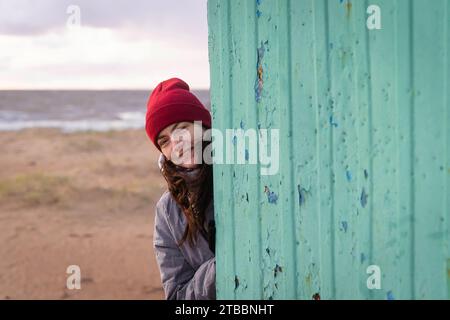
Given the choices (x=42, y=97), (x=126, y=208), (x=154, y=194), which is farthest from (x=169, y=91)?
(x=42, y=97)

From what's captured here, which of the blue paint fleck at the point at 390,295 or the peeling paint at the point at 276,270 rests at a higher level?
the peeling paint at the point at 276,270

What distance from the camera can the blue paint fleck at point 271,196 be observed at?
2158 millimetres

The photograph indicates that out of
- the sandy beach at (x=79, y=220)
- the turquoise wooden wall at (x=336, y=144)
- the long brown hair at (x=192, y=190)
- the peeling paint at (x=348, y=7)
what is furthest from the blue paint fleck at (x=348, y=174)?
the sandy beach at (x=79, y=220)

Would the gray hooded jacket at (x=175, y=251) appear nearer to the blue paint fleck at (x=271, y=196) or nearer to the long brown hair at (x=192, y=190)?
the long brown hair at (x=192, y=190)

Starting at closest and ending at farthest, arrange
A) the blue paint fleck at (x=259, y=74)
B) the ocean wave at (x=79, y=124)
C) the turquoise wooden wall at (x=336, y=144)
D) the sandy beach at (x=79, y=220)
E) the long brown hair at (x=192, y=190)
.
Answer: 1. the turquoise wooden wall at (x=336, y=144)
2. the blue paint fleck at (x=259, y=74)
3. the long brown hair at (x=192, y=190)
4. the sandy beach at (x=79, y=220)
5. the ocean wave at (x=79, y=124)

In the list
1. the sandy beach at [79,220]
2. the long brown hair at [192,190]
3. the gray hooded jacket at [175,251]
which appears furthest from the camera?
the sandy beach at [79,220]

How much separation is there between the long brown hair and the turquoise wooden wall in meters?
0.35

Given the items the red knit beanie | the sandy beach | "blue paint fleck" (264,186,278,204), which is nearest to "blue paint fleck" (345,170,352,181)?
"blue paint fleck" (264,186,278,204)

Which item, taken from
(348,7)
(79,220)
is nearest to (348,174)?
(348,7)

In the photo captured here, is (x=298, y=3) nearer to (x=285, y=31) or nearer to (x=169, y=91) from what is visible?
(x=285, y=31)

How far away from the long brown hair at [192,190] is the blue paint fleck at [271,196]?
1.60ft

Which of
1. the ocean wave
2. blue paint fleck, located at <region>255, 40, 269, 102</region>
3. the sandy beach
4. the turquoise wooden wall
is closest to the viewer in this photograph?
the turquoise wooden wall

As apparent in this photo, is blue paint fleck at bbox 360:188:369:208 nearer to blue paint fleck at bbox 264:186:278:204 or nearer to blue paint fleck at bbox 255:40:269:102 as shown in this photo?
blue paint fleck at bbox 264:186:278:204

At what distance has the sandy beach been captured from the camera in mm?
7176
